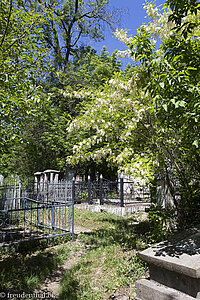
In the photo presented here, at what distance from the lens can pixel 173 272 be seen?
117 inches

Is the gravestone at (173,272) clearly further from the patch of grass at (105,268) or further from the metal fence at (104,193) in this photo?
the metal fence at (104,193)

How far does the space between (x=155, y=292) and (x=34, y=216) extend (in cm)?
684

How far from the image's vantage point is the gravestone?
9.03ft

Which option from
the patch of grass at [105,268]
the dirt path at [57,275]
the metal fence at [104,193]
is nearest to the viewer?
the patch of grass at [105,268]

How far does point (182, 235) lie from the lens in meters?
3.84

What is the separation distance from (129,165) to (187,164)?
1337 mm

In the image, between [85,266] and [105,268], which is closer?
[105,268]

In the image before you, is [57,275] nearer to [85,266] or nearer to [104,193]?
[85,266]

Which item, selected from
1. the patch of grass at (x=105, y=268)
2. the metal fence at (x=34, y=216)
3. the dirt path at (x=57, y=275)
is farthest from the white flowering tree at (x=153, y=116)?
the dirt path at (x=57, y=275)

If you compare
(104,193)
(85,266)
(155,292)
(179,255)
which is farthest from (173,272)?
(104,193)

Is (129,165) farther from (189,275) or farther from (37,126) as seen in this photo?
(37,126)

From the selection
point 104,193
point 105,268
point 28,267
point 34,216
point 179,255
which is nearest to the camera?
point 179,255

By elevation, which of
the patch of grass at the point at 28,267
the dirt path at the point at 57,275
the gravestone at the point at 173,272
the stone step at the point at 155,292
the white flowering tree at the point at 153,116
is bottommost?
the dirt path at the point at 57,275

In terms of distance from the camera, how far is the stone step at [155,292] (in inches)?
112
